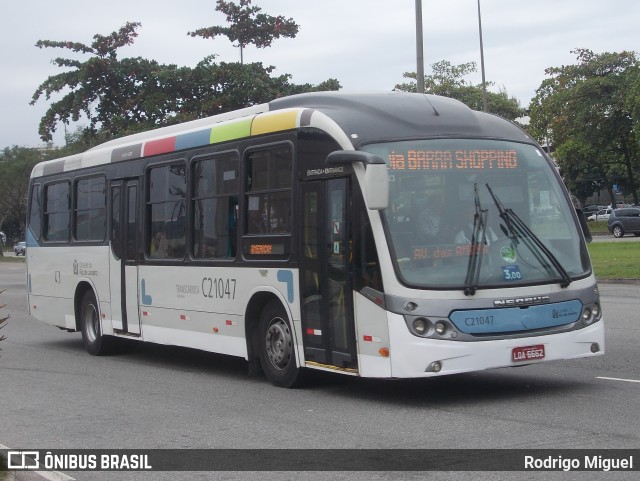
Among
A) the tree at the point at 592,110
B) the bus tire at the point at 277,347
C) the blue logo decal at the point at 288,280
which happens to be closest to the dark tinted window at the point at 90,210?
the bus tire at the point at 277,347

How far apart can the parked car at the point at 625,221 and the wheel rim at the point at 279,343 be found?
42213 millimetres

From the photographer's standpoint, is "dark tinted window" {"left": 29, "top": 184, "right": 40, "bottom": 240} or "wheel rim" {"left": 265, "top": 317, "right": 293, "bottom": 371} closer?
"wheel rim" {"left": 265, "top": 317, "right": 293, "bottom": 371}

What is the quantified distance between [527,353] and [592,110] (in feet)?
193

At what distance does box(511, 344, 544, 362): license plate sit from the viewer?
9.55 m

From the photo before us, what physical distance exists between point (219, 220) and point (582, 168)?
71.7 m

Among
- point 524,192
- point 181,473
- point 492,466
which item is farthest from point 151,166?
point 492,466

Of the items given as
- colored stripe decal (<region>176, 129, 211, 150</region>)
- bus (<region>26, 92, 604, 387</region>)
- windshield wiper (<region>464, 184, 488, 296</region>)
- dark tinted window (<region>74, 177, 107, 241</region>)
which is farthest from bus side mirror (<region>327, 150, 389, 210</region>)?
dark tinted window (<region>74, 177, 107, 241</region>)

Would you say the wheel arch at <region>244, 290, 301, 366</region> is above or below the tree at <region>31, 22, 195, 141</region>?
below

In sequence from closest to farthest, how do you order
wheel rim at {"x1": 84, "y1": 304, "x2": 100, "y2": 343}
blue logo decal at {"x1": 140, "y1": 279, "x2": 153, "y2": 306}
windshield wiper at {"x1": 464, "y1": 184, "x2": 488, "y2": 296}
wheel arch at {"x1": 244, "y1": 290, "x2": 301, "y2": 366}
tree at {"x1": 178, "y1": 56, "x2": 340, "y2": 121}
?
windshield wiper at {"x1": 464, "y1": 184, "x2": 488, "y2": 296} → wheel arch at {"x1": 244, "y1": 290, "x2": 301, "y2": 366} → blue logo decal at {"x1": 140, "y1": 279, "x2": 153, "y2": 306} → wheel rim at {"x1": 84, "y1": 304, "x2": 100, "y2": 343} → tree at {"x1": 178, "y1": 56, "x2": 340, "y2": 121}

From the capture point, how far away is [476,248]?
9703mm

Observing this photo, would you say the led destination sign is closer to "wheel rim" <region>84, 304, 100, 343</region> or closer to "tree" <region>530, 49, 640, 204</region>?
"wheel rim" <region>84, 304, 100, 343</region>

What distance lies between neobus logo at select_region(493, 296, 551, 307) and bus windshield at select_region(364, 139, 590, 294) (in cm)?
15

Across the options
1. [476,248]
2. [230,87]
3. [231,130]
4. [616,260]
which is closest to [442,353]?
[476,248]

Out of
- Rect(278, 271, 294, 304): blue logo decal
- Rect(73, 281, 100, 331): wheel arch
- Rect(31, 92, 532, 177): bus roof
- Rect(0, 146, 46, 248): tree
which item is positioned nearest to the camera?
Rect(31, 92, 532, 177): bus roof
